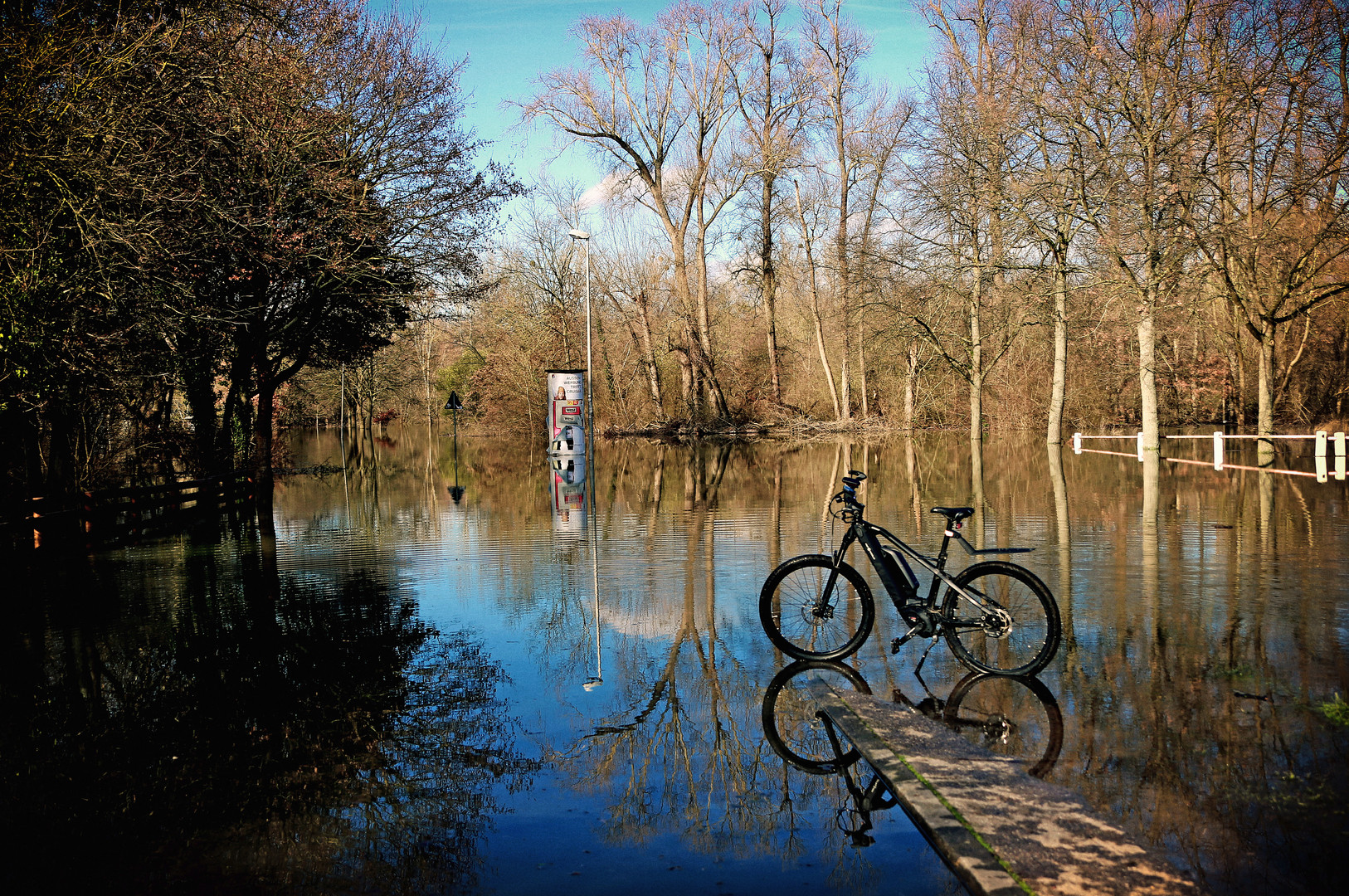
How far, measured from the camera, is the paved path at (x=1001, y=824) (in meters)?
3.88

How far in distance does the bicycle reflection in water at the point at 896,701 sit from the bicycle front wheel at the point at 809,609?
294 millimetres

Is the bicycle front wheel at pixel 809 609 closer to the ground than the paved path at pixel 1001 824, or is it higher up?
higher up

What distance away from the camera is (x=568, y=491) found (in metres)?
23.7

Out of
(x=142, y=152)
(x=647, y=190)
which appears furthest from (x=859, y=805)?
(x=647, y=190)

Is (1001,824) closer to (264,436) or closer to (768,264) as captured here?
(264,436)

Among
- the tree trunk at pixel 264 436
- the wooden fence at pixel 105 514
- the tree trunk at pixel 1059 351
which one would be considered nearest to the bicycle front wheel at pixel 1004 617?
the wooden fence at pixel 105 514

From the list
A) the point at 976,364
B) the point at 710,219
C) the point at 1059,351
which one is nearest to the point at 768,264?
the point at 710,219

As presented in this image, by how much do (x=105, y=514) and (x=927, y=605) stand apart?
636 inches

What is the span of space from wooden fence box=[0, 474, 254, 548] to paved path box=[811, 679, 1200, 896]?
1584 centimetres

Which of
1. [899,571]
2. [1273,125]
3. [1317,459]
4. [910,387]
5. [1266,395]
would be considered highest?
[1273,125]

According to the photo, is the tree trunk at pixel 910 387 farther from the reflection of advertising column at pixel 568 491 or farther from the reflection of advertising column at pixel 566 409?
the reflection of advertising column at pixel 568 491

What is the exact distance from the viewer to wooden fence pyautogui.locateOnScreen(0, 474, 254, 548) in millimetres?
17094

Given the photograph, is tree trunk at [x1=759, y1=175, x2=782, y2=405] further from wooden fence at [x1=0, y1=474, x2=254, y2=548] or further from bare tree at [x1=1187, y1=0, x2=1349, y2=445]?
wooden fence at [x1=0, y1=474, x2=254, y2=548]

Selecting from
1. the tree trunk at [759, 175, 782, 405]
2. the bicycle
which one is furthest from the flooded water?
the tree trunk at [759, 175, 782, 405]
